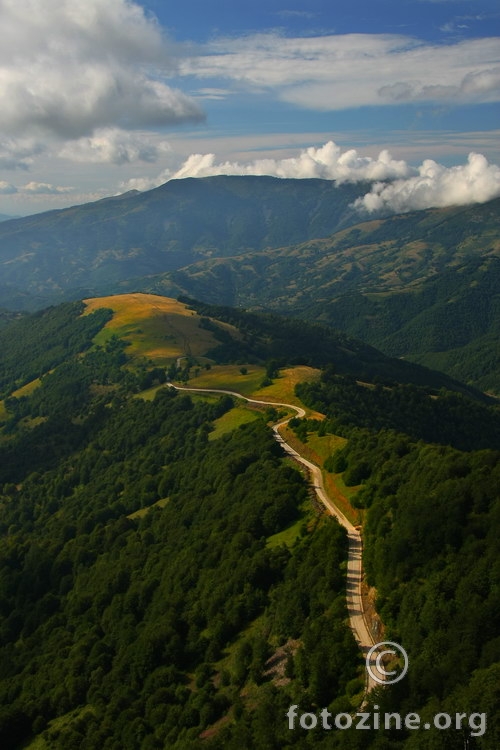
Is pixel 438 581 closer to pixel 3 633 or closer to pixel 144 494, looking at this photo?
pixel 3 633

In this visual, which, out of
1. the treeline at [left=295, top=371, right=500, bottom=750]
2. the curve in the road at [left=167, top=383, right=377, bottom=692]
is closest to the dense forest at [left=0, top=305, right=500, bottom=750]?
the treeline at [left=295, top=371, right=500, bottom=750]

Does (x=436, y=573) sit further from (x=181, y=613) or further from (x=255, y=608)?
(x=181, y=613)

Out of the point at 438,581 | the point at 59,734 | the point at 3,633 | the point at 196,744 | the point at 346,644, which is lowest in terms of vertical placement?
the point at 3,633

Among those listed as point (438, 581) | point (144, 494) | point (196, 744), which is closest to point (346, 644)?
point (438, 581)

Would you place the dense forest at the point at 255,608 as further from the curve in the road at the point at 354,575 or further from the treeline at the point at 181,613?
the curve in the road at the point at 354,575

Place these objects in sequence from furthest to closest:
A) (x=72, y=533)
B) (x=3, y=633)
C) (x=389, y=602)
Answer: (x=72, y=533), (x=3, y=633), (x=389, y=602)

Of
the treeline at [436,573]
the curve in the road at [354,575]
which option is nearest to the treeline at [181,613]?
the curve in the road at [354,575]

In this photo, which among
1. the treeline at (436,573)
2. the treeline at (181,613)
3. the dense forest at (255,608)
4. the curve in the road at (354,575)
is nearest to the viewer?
the treeline at (436,573)

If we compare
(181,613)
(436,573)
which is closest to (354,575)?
(436,573)
